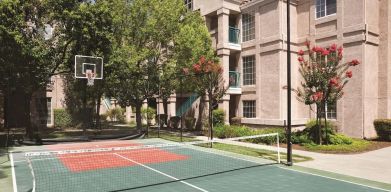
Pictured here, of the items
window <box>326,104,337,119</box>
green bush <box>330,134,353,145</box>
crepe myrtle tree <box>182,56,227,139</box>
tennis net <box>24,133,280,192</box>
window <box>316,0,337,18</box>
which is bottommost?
tennis net <box>24,133,280,192</box>

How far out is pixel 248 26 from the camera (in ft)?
98.2

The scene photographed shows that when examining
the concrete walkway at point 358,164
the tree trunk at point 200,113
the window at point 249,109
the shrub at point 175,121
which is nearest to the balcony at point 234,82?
the window at point 249,109

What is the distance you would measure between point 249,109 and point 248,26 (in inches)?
307

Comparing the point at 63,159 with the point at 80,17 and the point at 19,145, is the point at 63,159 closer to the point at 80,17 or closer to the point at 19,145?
the point at 19,145

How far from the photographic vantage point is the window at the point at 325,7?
24188 mm

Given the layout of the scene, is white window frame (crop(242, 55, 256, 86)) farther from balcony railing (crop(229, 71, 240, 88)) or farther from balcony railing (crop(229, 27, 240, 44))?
balcony railing (crop(229, 27, 240, 44))

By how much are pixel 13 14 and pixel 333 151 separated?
70.3ft

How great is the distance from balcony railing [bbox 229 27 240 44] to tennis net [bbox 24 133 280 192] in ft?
43.9

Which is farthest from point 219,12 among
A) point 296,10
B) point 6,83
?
point 6,83

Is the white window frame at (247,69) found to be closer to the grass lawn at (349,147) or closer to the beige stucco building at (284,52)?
the beige stucco building at (284,52)

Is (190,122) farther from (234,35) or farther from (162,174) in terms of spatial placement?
(162,174)

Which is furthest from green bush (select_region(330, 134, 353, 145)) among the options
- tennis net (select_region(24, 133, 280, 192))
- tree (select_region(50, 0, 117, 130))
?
tree (select_region(50, 0, 117, 130))

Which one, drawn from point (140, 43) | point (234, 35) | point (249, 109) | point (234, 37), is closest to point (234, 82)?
point (249, 109)

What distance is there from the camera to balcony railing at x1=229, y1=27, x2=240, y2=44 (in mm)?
30531
